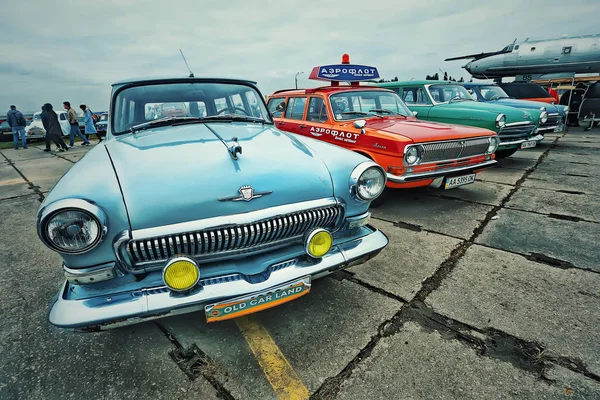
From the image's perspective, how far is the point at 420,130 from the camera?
430 cm

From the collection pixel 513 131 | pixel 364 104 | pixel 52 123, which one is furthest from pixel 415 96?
pixel 52 123

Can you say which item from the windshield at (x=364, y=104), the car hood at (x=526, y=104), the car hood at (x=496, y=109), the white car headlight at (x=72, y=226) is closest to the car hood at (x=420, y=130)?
the windshield at (x=364, y=104)

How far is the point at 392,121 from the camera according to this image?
487 cm

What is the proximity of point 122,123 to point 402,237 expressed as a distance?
9.74 feet

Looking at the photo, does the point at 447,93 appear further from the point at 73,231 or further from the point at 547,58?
the point at 547,58

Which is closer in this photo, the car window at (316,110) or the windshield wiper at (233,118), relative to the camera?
the windshield wiper at (233,118)

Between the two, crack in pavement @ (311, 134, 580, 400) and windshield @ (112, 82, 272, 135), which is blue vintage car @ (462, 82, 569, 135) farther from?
windshield @ (112, 82, 272, 135)

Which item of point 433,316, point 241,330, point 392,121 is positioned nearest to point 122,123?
point 241,330

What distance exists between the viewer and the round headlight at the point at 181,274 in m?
1.61

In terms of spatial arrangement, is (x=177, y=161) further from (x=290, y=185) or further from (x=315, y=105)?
(x=315, y=105)

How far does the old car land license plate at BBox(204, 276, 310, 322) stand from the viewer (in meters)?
1.69

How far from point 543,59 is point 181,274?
27295mm

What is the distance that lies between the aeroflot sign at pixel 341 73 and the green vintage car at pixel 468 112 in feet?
6.56

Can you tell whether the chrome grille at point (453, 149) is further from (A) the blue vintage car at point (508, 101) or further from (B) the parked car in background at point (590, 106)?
(B) the parked car in background at point (590, 106)
